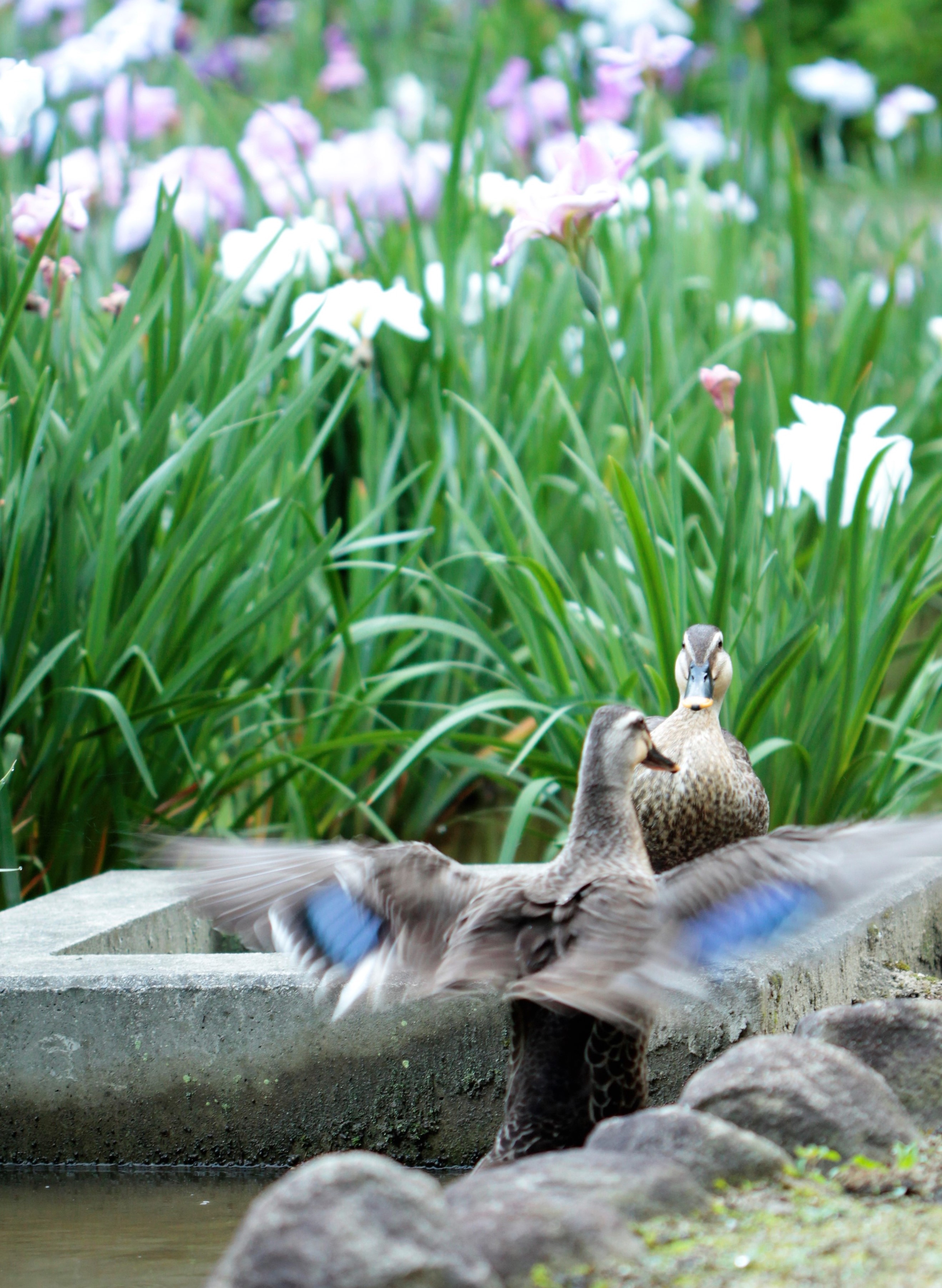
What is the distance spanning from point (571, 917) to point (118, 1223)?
0.64m

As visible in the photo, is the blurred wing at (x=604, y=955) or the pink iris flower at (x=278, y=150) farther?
the pink iris flower at (x=278, y=150)

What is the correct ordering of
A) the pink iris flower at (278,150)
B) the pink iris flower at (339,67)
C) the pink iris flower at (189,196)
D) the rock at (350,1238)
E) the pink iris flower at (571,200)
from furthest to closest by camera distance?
the pink iris flower at (339,67), the pink iris flower at (278,150), the pink iris flower at (189,196), the pink iris flower at (571,200), the rock at (350,1238)

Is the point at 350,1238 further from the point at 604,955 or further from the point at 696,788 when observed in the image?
the point at 696,788

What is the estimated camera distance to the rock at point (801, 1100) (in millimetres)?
1479

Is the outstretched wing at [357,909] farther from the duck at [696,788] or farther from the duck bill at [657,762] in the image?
the duck at [696,788]

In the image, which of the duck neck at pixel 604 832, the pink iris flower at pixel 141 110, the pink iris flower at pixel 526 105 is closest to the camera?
the duck neck at pixel 604 832

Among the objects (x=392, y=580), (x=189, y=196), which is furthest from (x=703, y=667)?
(x=189, y=196)

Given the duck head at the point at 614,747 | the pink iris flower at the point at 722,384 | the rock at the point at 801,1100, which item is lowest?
the rock at the point at 801,1100

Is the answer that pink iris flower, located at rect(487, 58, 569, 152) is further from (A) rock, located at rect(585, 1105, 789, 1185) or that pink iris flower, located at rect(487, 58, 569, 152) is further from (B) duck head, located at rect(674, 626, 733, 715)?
(A) rock, located at rect(585, 1105, 789, 1185)

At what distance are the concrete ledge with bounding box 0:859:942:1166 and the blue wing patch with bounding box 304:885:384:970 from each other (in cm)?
24

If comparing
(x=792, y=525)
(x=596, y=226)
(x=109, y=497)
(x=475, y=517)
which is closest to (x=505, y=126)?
(x=596, y=226)

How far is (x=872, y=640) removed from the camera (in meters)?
2.46

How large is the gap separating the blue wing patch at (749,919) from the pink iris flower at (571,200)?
45.6 inches

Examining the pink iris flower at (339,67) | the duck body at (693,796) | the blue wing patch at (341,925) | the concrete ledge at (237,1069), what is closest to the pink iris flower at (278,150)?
the pink iris flower at (339,67)
